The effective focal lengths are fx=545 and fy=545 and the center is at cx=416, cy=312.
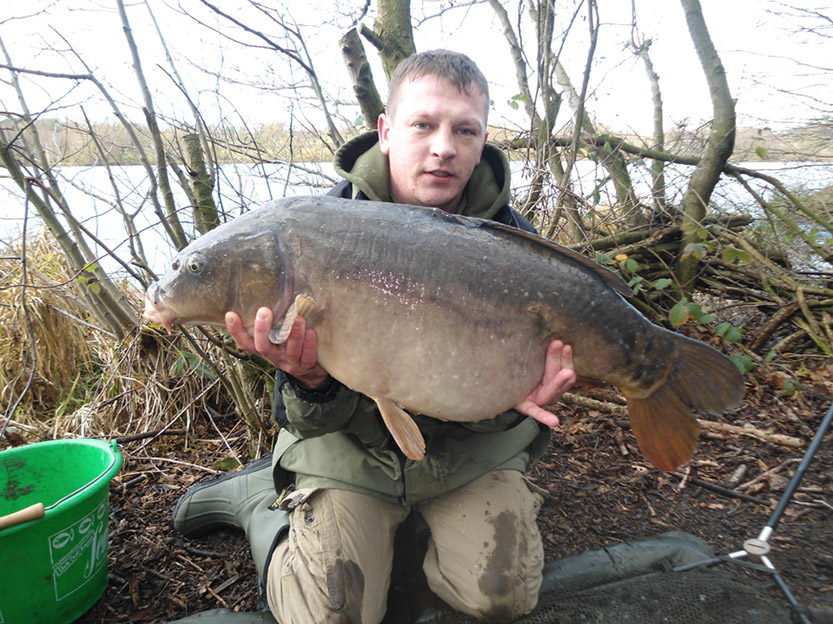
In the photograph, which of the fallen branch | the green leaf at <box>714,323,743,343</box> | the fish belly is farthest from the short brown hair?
the green leaf at <box>714,323,743,343</box>

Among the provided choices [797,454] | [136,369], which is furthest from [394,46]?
[797,454]

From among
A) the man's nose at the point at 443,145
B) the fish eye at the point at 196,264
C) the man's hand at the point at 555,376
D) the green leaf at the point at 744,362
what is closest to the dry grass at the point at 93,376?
the fish eye at the point at 196,264

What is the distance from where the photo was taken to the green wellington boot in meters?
1.92

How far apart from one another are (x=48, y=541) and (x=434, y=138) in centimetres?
163

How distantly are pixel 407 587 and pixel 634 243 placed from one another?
2.77m

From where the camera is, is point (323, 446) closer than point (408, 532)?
Yes

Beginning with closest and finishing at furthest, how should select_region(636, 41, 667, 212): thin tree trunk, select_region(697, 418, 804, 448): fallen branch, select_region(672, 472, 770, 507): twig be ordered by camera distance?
select_region(672, 472, 770, 507): twig < select_region(697, 418, 804, 448): fallen branch < select_region(636, 41, 667, 212): thin tree trunk

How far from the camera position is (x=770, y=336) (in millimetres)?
3377

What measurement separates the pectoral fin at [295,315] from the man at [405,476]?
5.0 inches

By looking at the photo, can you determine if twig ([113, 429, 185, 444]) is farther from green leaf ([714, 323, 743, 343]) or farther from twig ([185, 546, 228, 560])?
green leaf ([714, 323, 743, 343])

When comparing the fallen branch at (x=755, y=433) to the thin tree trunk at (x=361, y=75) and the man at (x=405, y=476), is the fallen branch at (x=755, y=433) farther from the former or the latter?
the thin tree trunk at (x=361, y=75)

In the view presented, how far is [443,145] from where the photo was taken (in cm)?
173

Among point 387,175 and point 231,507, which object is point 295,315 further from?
point 231,507

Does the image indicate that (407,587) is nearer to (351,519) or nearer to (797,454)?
(351,519)
